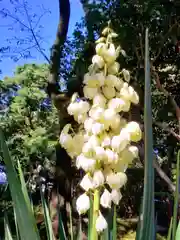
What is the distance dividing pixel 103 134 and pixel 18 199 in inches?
12.8

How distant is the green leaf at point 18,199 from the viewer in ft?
2.25

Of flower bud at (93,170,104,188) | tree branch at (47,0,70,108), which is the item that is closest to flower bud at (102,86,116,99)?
flower bud at (93,170,104,188)

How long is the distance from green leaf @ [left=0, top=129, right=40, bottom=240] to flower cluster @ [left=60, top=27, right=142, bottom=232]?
210 millimetres

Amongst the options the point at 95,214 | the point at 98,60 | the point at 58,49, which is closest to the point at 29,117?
the point at 58,49

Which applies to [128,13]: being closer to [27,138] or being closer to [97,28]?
[97,28]

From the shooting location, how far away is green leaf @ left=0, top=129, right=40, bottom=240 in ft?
2.25

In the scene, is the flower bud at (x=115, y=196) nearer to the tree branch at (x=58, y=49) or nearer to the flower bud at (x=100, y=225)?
the flower bud at (x=100, y=225)

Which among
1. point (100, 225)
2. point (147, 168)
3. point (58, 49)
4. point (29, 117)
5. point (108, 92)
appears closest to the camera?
point (147, 168)

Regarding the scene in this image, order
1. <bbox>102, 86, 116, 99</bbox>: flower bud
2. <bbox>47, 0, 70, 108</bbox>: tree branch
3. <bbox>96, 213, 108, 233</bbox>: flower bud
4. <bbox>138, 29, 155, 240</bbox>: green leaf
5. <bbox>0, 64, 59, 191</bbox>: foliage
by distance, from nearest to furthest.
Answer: <bbox>138, 29, 155, 240</bbox>: green leaf, <bbox>96, 213, 108, 233</bbox>: flower bud, <bbox>102, 86, 116, 99</bbox>: flower bud, <bbox>47, 0, 70, 108</bbox>: tree branch, <bbox>0, 64, 59, 191</bbox>: foliage

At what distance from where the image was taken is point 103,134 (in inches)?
38.6

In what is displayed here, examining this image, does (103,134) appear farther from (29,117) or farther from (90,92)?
(29,117)

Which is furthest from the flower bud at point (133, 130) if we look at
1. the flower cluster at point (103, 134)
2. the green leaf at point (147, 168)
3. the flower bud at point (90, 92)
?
the green leaf at point (147, 168)

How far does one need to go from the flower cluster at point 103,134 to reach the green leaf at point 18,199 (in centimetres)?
21

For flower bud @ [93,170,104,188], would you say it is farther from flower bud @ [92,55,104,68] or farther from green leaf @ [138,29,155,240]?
flower bud @ [92,55,104,68]
